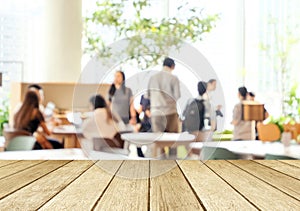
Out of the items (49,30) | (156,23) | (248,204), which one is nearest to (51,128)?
(49,30)

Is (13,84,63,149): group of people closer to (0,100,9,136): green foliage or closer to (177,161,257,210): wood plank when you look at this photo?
(0,100,9,136): green foliage

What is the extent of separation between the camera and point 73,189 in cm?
105

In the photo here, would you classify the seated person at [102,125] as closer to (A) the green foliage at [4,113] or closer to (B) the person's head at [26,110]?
(B) the person's head at [26,110]

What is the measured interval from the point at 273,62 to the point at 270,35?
0.37 metres

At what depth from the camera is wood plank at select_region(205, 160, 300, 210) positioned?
887 mm

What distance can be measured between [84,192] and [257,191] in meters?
0.37

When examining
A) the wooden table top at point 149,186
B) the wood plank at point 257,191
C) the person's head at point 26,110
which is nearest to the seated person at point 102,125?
the wooden table top at point 149,186

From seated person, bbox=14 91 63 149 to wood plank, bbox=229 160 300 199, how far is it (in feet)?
11.1

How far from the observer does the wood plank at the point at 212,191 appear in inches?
34.3

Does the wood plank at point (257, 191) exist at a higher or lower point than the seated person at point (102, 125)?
lower

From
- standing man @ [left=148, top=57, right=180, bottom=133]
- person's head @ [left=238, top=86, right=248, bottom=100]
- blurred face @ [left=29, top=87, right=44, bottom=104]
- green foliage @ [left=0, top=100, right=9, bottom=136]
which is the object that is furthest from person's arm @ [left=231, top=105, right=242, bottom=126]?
standing man @ [left=148, top=57, right=180, bottom=133]

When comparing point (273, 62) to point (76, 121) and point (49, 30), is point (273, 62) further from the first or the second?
point (76, 121)

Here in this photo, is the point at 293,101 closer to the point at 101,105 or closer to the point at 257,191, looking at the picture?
the point at 101,105

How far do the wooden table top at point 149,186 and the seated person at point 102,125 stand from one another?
0.33ft
